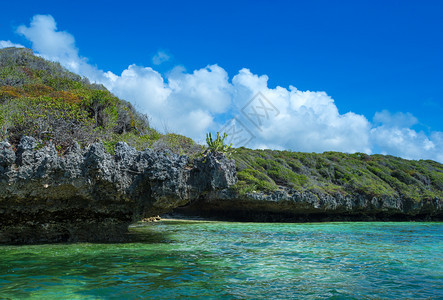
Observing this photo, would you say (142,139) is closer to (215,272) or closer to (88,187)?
(88,187)

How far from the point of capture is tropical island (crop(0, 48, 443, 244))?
996 cm

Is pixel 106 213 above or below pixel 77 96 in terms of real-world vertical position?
below

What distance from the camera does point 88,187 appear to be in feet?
34.2

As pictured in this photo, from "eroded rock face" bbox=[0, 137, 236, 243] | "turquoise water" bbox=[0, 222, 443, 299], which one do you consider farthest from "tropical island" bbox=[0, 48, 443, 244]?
"turquoise water" bbox=[0, 222, 443, 299]

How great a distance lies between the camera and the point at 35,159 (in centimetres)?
962

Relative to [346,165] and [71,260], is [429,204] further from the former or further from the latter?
[71,260]

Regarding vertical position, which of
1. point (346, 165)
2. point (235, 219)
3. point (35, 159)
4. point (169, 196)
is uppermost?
point (346, 165)

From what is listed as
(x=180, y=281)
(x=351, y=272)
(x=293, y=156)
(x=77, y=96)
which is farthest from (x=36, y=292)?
(x=293, y=156)

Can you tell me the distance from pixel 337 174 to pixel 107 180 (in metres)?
30.9

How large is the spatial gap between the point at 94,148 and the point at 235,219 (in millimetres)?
22978

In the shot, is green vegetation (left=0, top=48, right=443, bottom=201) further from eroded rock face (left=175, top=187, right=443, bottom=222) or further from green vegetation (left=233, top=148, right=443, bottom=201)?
eroded rock face (left=175, top=187, right=443, bottom=222)

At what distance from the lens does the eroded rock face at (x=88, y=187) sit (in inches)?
378

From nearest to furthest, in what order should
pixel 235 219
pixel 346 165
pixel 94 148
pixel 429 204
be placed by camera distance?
pixel 94 148 < pixel 235 219 < pixel 429 204 < pixel 346 165

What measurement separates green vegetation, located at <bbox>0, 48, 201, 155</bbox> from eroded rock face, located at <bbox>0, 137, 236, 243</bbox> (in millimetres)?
2116
